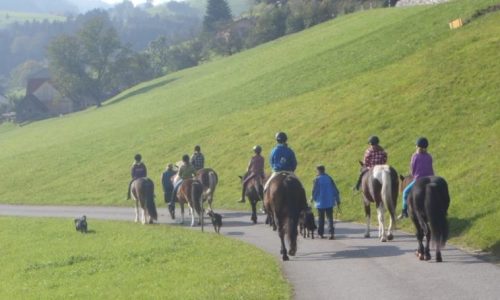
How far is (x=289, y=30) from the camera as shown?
4505 inches

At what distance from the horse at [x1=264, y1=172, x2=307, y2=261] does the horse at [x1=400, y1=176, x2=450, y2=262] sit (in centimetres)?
270

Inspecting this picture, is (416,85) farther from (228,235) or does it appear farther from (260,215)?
(228,235)

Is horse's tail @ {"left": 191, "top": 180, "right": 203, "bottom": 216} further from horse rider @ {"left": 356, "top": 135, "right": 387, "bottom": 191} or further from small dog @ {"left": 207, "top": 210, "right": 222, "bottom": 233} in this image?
horse rider @ {"left": 356, "top": 135, "right": 387, "bottom": 191}

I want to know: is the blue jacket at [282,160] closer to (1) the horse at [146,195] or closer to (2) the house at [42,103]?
(1) the horse at [146,195]

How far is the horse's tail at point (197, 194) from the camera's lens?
28.0 m

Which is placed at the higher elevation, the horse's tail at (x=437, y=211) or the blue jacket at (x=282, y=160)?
the blue jacket at (x=282, y=160)

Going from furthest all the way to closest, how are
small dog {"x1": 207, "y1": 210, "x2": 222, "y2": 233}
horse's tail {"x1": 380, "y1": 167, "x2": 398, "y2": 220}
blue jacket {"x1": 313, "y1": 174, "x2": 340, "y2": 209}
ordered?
1. small dog {"x1": 207, "y1": 210, "x2": 222, "y2": 233}
2. blue jacket {"x1": 313, "y1": 174, "x2": 340, "y2": 209}
3. horse's tail {"x1": 380, "y1": 167, "x2": 398, "y2": 220}

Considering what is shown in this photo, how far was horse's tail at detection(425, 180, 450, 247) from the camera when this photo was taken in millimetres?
17750

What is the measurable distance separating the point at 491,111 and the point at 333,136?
8909 mm

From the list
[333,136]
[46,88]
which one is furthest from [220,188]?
[46,88]

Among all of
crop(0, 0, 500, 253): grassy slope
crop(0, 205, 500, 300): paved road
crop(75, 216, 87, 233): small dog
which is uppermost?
crop(0, 0, 500, 253): grassy slope

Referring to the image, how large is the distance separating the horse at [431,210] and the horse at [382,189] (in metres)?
2.85

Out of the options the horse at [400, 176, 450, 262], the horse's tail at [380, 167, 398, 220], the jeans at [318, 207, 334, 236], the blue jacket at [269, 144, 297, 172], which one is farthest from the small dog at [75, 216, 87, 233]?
the horse at [400, 176, 450, 262]

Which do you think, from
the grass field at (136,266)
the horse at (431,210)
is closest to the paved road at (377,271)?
the horse at (431,210)
